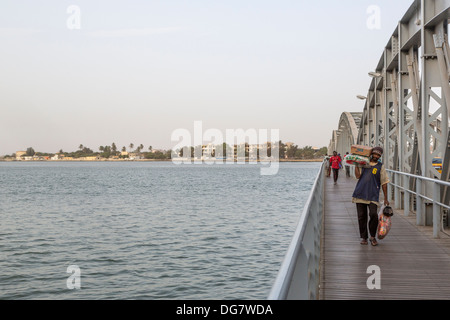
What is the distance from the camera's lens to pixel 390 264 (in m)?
7.52

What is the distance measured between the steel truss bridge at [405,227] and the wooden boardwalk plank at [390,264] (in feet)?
0.04

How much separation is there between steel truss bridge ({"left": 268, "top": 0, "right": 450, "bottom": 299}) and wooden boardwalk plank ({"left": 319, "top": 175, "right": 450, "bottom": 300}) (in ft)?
0.04

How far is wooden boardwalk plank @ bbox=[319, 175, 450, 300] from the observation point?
19.7ft

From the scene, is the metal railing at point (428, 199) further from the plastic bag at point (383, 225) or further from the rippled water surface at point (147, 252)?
the rippled water surface at point (147, 252)

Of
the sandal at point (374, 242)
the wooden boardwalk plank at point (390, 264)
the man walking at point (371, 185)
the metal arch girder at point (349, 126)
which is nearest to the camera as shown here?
the wooden boardwalk plank at point (390, 264)

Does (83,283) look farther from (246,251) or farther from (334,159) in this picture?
(334,159)

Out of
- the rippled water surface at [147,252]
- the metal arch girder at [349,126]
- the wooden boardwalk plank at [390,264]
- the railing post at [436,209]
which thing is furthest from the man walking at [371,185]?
the metal arch girder at [349,126]

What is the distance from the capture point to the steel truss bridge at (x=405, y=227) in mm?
5080

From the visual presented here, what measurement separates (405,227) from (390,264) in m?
3.95

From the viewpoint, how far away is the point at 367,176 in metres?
8.89

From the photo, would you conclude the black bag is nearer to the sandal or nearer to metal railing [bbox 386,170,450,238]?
the sandal

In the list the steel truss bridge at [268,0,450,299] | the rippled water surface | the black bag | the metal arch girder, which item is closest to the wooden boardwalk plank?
the steel truss bridge at [268,0,450,299]

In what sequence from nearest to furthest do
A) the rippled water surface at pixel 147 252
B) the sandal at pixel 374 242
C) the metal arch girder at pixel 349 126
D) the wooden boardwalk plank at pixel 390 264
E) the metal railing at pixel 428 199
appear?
the wooden boardwalk plank at pixel 390 264 < the sandal at pixel 374 242 < the metal railing at pixel 428 199 < the rippled water surface at pixel 147 252 < the metal arch girder at pixel 349 126
